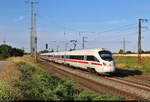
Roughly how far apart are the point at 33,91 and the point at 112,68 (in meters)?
11.3

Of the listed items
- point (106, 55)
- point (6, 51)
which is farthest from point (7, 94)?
point (6, 51)

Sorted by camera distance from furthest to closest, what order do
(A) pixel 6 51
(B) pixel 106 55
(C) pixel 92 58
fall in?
(A) pixel 6 51, (C) pixel 92 58, (B) pixel 106 55

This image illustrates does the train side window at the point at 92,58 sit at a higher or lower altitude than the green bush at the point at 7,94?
higher

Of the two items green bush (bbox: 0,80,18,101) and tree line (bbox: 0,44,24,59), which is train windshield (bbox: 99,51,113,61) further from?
tree line (bbox: 0,44,24,59)

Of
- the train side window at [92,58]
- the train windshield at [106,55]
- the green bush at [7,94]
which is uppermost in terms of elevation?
the train windshield at [106,55]

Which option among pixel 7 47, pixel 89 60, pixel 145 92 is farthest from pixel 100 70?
pixel 7 47

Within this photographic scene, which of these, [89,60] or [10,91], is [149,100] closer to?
[10,91]

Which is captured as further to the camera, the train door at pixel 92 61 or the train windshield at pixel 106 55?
the train door at pixel 92 61

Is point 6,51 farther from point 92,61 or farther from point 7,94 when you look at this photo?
point 7,94

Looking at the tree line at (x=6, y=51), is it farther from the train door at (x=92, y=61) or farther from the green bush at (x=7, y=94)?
the green bush at (x=7, y=94)

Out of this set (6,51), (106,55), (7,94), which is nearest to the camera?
(7,94)

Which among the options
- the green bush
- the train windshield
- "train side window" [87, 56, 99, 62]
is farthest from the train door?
the green bush

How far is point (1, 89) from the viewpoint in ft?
24.0

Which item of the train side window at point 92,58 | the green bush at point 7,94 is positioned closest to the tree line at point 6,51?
the train side window at point 92,58
